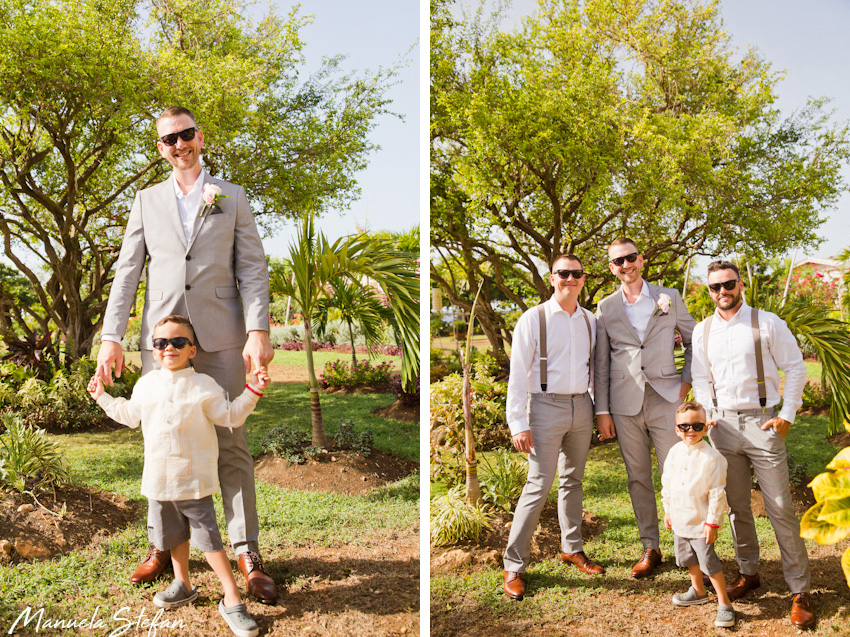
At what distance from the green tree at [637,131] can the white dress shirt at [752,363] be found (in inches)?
65.8

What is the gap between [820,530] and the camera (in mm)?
2355

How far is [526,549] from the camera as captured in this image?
3449mm

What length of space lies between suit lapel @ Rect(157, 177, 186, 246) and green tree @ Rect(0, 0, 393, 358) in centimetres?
244

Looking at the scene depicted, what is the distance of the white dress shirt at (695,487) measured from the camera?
2961mm

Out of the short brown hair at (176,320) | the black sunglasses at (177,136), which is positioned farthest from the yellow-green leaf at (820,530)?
the black sunglasses at (177,136)

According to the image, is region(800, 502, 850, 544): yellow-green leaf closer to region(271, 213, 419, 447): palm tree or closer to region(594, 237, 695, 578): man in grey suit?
region(594, 237, 695, 578): man in grey suit

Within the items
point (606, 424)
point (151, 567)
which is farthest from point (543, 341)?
point (151, 567)

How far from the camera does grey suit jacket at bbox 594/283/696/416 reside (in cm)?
345

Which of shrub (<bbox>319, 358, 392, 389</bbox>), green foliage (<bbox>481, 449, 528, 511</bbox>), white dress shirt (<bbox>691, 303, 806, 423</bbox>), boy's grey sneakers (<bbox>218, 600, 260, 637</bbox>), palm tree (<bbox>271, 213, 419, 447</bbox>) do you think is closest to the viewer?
boy's grey sneakers (<bbox>218, 600, 260, 637</bbox>)

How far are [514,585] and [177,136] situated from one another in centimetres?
296

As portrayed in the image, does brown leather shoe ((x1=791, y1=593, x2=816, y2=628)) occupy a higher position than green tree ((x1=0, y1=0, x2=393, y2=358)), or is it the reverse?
green tree ((x1=0, y1=0, x2=393, y2=358))

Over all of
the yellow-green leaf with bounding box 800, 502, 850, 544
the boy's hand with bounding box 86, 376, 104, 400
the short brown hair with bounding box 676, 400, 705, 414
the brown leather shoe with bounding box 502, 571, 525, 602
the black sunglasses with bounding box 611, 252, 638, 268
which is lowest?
the brown leather shoe with bounding box 502, 571, 525, 602

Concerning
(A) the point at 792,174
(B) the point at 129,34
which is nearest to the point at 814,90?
(A) the point at 792,174

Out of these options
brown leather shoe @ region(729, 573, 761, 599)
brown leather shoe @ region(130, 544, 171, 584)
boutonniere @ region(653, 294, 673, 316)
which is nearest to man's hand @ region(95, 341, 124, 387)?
brown leather shoe @ region(130, 544, 171, 584)
